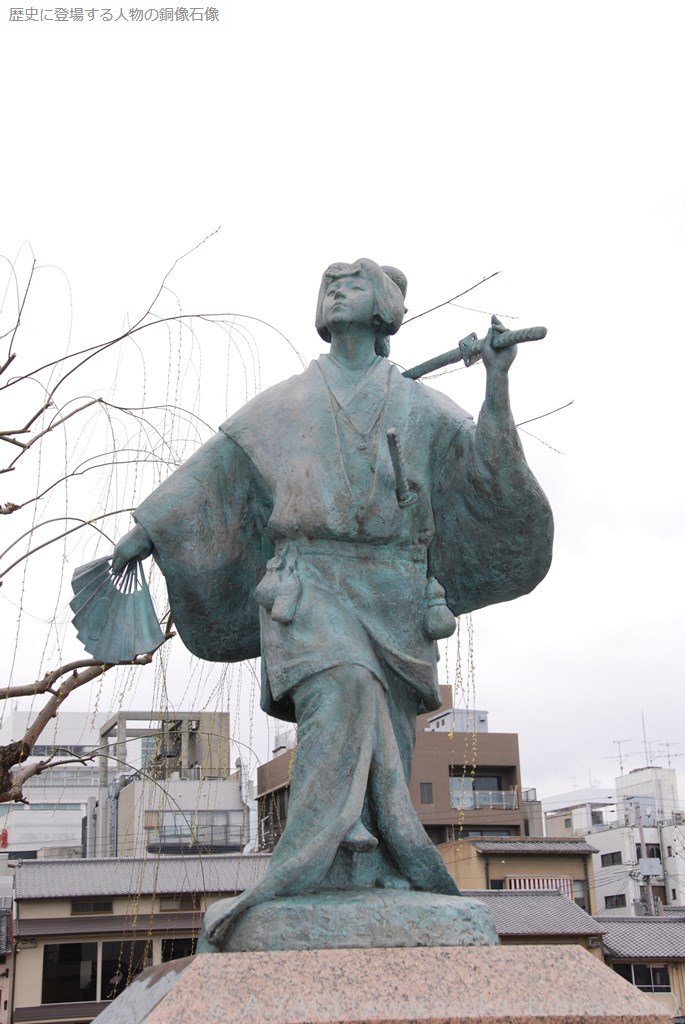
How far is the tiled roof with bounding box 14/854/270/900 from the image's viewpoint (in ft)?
92.3

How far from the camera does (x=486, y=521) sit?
4355 millimetres

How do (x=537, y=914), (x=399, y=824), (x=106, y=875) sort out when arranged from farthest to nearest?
(x=537, y=914) → (x=106, y=875) → (x=399, y=824)

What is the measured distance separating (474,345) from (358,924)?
1940 mm

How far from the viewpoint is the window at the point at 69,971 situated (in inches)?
1080

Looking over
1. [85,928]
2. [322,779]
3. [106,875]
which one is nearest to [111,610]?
[322,779]

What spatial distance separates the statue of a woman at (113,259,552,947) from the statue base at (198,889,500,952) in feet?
0.28

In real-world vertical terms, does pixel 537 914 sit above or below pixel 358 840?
below

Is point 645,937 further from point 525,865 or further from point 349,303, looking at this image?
point 349,303

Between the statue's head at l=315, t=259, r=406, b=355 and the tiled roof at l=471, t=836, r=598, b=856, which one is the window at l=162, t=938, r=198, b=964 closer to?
the tiled roof at l=471, t=836, r=598, b=856

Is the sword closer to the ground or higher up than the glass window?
closer to the ground

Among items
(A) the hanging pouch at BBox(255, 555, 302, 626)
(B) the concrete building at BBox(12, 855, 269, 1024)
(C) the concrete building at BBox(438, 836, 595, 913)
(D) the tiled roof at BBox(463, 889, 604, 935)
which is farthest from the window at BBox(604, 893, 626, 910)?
(A) the hanging pouch at BBox(255, 555, 302, 626)

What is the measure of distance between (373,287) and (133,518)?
4.11 feet

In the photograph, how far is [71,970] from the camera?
28.1 metres

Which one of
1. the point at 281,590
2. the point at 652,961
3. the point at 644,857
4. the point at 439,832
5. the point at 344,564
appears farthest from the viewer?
the point at 644,857
